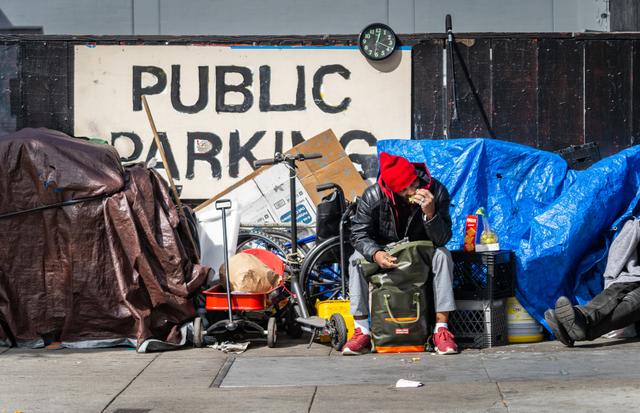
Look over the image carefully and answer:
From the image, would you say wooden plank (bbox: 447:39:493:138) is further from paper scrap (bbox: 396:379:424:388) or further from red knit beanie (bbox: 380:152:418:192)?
paper scrap (bbox: 396:379:424:388)

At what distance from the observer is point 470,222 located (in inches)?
318

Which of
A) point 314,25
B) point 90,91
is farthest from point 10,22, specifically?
point 90,91

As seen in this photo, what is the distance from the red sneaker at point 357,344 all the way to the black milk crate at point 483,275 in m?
0.84

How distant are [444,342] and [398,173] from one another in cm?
132

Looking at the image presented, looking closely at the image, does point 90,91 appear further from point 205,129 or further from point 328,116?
point 328,116

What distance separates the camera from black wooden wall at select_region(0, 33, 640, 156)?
10.1 meters

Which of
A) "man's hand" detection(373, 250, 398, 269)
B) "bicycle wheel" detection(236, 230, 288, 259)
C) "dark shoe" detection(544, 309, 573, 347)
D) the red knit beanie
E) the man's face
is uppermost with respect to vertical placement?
the red knit beanie

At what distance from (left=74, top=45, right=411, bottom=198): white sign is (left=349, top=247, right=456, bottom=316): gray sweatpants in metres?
2.67

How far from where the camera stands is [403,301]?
754 cm

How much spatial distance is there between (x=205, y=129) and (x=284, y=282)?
2295mm

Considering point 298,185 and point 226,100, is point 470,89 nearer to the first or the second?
point 298,185

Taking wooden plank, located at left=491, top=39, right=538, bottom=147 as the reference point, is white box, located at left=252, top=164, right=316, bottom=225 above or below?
below

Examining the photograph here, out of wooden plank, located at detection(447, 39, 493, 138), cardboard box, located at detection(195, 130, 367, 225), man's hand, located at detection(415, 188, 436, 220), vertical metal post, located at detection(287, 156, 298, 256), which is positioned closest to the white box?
cardboard box, located at detection(195, 130, 367, 225)

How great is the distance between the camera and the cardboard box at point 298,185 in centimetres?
973
